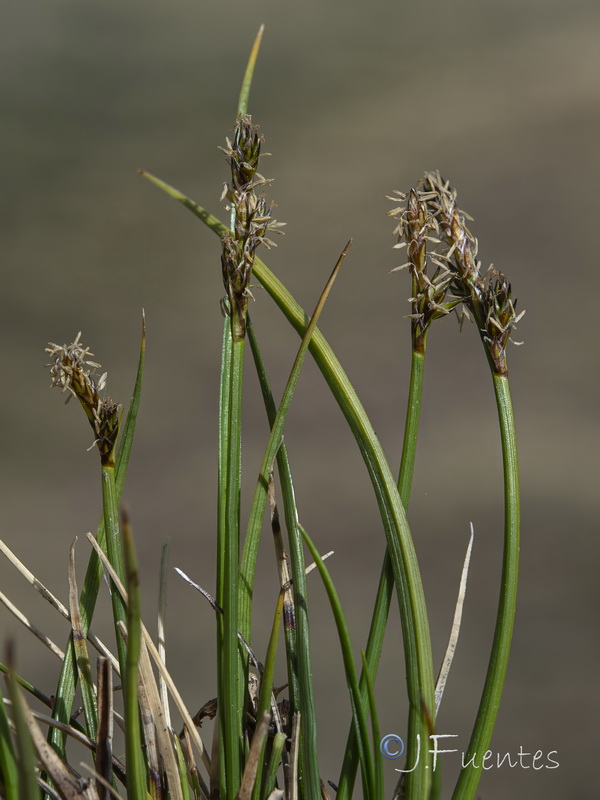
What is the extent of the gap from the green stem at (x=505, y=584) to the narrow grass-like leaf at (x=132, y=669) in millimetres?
82

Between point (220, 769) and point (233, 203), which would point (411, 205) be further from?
point (220, 769)

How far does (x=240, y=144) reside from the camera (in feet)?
0.61

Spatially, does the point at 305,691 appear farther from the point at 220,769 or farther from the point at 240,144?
the point at 240,144

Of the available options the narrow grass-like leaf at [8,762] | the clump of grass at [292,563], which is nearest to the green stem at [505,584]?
the clump of grass at [292,563]

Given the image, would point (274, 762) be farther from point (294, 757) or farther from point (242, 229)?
point (242, 229)

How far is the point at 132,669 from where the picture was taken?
13cm

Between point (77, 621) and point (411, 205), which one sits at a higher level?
point (411, 205)

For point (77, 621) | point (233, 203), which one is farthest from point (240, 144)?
point (77, 621)

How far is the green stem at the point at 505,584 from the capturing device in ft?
0.61

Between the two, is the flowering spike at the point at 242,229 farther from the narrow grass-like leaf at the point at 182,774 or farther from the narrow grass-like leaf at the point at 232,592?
the narrow grass-like leaf at the point at 182,774

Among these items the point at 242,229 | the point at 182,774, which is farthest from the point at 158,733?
the point at 242,229

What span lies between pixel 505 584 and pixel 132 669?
0.32 feet

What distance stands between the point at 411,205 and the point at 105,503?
0.36 feet

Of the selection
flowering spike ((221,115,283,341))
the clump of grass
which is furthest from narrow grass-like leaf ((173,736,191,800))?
flowering spike ((221,115,283,341))
